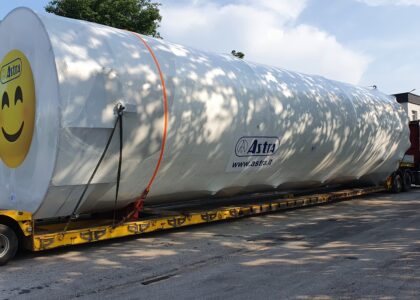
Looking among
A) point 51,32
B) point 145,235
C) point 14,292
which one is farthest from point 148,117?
point 14,292

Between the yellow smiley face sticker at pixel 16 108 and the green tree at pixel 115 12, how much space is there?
15.5 metres

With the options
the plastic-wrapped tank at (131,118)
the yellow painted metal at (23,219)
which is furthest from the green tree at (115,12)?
the yellow painted metal at (23,219)

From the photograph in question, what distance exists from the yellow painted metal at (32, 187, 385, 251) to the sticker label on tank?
3.46 feet

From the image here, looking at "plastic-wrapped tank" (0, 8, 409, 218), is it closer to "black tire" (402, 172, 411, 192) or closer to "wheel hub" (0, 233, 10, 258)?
"wheel hub" (0, 233, 10, 258)

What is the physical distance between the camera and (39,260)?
6871 millimetres

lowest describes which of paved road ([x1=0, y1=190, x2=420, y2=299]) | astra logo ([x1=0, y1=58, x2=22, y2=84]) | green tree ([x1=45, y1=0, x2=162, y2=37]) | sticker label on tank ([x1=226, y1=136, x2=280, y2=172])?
paved road ([x1=0, y1=190, x2=420, y2=299])

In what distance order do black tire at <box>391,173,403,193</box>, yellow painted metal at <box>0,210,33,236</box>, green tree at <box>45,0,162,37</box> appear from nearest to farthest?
yellow painted metal at <box>0,210,33,236</box> < black tire at <box>391,173,403,193</box> < green tree at <box>45,0,162,37</box>

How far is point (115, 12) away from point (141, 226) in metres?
17.6

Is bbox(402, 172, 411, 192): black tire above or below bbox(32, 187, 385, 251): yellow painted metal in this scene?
above

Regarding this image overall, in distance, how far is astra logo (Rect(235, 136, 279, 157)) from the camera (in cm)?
939

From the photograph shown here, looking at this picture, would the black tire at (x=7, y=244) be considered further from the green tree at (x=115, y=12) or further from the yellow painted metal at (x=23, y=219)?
the green tree at (x=115, y=12)

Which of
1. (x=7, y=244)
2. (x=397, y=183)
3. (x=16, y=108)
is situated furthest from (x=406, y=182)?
(x=7, y=244)

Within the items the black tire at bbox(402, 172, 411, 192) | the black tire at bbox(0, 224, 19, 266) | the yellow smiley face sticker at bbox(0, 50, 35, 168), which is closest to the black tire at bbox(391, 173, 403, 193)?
the black tire at bbox(402, 172, 411, 192)

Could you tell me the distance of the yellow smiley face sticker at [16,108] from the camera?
7.16 metres
